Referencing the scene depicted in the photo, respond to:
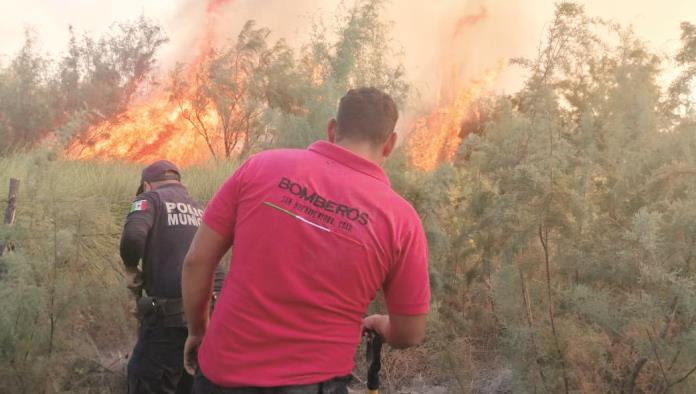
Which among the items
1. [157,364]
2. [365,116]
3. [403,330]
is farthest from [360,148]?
[157,364]

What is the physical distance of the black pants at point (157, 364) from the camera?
3801mm

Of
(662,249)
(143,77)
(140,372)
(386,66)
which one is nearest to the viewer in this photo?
(662,249)

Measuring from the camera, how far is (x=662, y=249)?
352 centimetres

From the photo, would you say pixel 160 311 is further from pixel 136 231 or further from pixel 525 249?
pixel 525 249

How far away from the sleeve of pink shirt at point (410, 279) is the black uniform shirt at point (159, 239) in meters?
2.12

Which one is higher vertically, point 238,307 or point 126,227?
point 238,307

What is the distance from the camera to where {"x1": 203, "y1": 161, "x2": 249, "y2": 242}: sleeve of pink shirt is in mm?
2010

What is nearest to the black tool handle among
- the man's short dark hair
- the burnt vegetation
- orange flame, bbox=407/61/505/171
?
the man's short dark hair

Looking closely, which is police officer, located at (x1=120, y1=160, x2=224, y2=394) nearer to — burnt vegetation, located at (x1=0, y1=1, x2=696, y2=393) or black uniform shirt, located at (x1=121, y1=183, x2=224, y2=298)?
black uniform shirt, located at (x1=121, y1=183, x2=224, y2=298)

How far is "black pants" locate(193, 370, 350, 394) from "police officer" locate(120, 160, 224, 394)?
1.86 m

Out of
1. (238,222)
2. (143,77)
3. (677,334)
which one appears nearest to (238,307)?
(238,222)

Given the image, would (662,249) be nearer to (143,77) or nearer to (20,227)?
(20,227)

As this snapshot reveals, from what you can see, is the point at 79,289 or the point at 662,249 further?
the point at 79,289

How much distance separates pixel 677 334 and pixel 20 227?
166 inches
